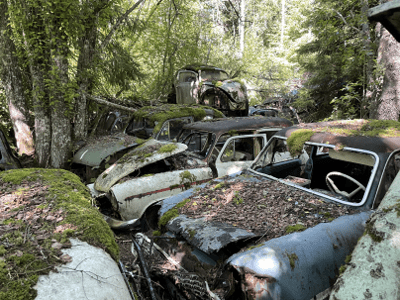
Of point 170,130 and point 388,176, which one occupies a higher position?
point 170,130

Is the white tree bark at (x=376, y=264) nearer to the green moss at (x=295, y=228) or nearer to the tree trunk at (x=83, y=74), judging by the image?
the green moss at (x=295, y=228)

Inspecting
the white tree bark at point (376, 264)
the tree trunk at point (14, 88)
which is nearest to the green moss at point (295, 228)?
the white tree bark at point (376, 264)

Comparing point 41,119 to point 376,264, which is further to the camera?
point 41,119

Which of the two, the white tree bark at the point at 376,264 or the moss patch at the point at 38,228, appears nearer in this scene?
the white tree bark at the point at 376,264

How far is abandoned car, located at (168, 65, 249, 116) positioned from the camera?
429 inches

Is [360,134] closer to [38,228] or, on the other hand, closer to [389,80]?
[38,228]

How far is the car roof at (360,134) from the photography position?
3.02 m

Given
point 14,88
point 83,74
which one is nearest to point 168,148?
point 83,74

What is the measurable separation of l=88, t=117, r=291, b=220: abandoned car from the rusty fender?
2444 millimetres

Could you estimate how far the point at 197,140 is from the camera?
580 cm

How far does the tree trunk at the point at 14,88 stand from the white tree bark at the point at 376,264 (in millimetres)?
8259

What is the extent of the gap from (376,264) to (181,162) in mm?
3938

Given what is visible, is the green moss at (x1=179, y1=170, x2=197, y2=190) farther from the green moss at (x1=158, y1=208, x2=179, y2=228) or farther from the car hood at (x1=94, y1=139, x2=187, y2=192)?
the green moss at (x1=158, y1=208, x2=179, y2=228)

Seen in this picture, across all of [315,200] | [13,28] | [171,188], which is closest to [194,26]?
[13,28]
